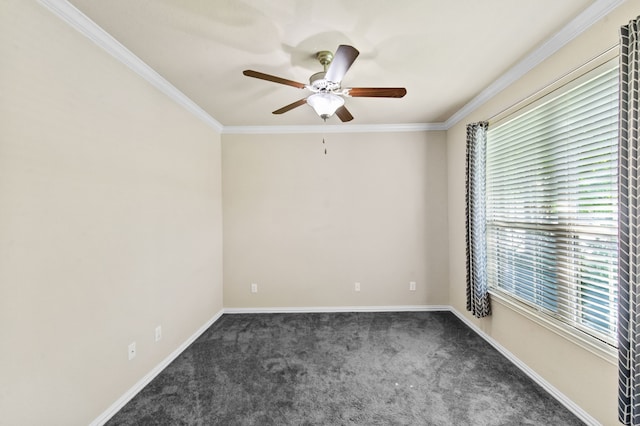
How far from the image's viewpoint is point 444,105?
118 inches

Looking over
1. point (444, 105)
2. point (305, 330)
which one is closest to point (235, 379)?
point (305, 330)

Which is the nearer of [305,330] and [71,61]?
[71,61]

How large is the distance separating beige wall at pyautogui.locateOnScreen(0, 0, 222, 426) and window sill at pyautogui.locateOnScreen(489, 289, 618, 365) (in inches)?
124

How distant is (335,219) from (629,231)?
8.96ft

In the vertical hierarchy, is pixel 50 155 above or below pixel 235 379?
above

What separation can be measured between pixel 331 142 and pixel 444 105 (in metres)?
1.45

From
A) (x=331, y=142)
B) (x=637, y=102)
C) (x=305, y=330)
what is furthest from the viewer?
(x=331, y=142)

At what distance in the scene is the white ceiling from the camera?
1539 millimetres

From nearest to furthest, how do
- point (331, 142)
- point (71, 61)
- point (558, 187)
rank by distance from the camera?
point (71, 61) < point (558, 187) < point (331, 142)

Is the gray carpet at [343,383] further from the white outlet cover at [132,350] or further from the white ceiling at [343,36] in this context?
the white ceiling at [343,36]

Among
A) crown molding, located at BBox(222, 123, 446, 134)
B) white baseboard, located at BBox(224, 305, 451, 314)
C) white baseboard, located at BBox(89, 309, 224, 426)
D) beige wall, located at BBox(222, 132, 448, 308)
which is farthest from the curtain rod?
white baseboard, located at BBox(89, 309, 224, 426)

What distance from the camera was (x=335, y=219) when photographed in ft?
12.2

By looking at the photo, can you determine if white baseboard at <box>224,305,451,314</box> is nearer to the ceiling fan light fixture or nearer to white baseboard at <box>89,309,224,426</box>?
white baseboard at <box>89,309,224,426</box>

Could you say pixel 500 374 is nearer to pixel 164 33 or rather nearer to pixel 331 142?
pixel 331 142
